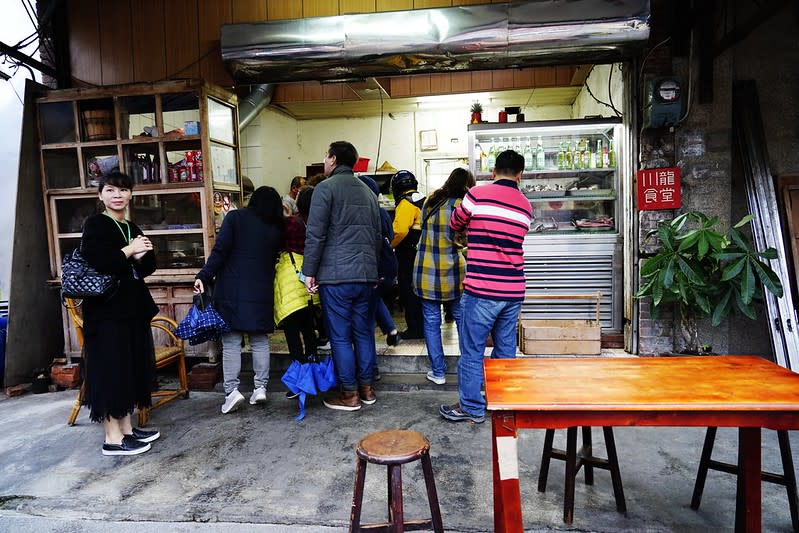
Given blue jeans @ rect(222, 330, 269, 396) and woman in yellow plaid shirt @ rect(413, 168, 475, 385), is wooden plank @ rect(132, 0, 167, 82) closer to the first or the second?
blue jeans @ rect(222, 330, 269, 396)

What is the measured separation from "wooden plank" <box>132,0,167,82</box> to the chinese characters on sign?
15.4 feet

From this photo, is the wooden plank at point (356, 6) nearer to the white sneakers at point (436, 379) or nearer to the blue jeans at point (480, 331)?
the blue jeans at point (480, 331)

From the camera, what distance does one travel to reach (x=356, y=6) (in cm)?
511

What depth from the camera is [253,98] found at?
7594 mm

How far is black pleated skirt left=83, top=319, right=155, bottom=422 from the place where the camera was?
336 cm

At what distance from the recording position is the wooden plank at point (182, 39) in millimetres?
5363

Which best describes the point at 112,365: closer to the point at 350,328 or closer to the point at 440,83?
the point at 350,328

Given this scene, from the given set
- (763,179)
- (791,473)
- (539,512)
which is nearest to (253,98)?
(763,179)

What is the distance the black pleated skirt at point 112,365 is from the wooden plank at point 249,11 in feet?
10.6

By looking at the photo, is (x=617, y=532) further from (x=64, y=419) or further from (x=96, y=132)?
(x=96, y=132)

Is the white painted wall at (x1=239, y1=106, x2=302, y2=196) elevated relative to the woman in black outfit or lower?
elevated

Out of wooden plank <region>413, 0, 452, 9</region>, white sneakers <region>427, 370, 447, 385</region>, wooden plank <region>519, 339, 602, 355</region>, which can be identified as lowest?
white sneakers <region>427, 370, 447, 385</region>

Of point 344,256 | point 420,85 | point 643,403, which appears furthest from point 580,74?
point 643,403

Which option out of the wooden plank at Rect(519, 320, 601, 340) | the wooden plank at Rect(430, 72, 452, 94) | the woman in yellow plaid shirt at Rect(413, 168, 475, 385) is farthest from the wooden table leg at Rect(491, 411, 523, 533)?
the wooden plank at Rect(430, 72, 452, 94)
